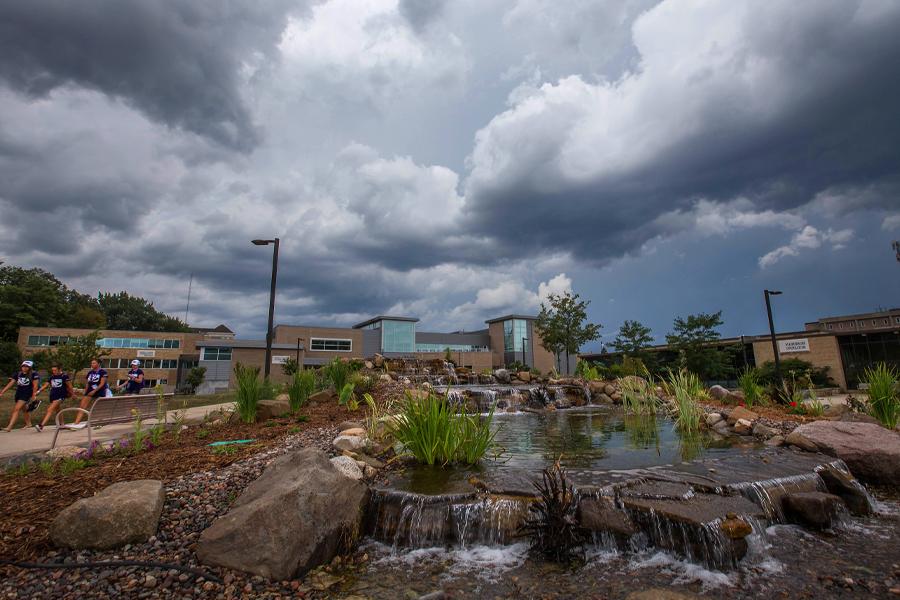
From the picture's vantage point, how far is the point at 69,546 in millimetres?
3172

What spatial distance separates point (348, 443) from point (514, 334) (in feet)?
Result: 179

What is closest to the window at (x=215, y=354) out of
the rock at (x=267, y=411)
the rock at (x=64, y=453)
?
the rock at (x=267, y=411)

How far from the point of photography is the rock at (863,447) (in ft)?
19.1

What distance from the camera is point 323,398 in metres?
11.4

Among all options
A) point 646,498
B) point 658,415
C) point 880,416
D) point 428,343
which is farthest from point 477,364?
point 646,498

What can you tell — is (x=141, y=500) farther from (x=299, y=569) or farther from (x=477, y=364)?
(x=477, y=364)

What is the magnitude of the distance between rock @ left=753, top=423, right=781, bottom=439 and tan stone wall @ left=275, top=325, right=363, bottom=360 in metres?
45.2

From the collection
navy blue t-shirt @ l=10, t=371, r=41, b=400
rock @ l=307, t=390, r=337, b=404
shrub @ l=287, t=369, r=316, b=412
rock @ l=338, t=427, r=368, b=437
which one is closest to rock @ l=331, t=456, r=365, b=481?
rock @ l=338, t=427, r=368, b=437

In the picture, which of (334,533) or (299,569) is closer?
(299,569)

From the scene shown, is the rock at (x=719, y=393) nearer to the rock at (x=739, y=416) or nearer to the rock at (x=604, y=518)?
the rock at (x=739, y=416)

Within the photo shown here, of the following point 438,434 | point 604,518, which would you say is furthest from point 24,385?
point 604,518

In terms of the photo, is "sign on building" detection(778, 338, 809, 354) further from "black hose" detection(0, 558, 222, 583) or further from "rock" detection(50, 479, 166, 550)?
"rock" detection(50, 479, 166, 550)

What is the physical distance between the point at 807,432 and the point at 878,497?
1569mm

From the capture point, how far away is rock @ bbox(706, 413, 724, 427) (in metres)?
Answer: 9.32
